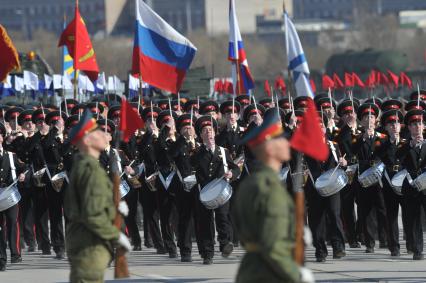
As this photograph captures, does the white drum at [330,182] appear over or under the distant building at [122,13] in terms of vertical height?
under

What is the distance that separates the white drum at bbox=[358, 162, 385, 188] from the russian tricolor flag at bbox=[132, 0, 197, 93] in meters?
5.22

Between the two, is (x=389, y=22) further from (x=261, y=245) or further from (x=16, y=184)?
(x=261, y=245)

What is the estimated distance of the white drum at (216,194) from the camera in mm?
17125

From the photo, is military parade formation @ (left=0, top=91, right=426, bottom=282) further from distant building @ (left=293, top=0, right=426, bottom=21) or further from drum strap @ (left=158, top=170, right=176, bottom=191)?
distant building @ (left=293, top=0, right=426, bottom=21)

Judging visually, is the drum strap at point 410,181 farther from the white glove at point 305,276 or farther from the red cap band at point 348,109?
the white glove at point 305,276

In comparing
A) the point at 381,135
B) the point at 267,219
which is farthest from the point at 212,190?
the point at 267,219

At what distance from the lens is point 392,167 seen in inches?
682

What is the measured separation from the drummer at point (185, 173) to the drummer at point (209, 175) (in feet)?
0.88

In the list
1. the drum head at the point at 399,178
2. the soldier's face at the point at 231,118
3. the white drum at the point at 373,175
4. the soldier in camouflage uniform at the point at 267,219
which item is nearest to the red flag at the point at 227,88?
the soldier's face at the point at 231,118

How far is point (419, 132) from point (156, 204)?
3.85 m

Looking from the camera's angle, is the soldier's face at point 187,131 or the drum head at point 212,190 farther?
the soldier's face at point 187,131

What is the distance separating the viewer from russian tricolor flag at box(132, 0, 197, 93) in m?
22.4

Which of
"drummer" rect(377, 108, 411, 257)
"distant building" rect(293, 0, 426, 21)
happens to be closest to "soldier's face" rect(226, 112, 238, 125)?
"drummer" rect(377, 108, 411, 257)

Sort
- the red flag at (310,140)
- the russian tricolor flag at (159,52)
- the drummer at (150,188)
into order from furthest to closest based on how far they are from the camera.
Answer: the russian tricolor flag at (159,52) < the drummer at (150,188) < the red flag at (310,140)
